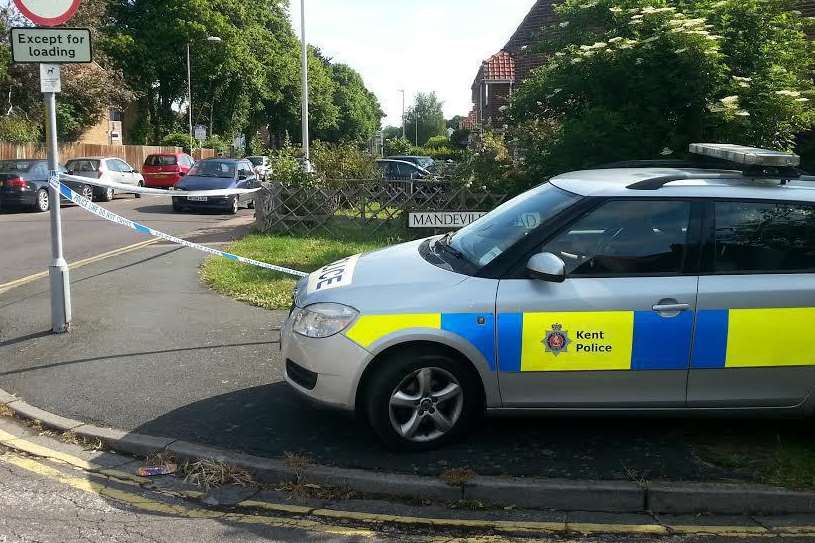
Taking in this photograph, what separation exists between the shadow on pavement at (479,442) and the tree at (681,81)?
5.56 metres

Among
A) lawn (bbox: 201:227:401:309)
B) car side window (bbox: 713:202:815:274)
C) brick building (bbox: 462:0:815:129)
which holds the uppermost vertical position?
brick building (bbox: 462:0:815:129)

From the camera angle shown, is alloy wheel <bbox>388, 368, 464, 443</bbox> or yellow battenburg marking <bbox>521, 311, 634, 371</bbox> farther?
alloy wheel <bbox>388, 368, 464, 443</bbox>

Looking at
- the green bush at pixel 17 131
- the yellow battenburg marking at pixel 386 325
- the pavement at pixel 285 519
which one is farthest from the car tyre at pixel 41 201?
the yellow battenburg marking at pixel 386 325

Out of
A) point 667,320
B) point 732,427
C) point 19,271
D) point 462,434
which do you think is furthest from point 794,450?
point 19,271

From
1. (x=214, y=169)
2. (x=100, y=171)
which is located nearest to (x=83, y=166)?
(x=100, y=171)

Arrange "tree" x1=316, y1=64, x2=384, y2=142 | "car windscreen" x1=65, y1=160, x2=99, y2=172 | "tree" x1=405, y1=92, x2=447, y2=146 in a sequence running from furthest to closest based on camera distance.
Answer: "tree" x1=405, y1=92, x2=447, y2=146 → "tree" x1=316, y1=64, x2=384, y2=142 → "car windscreen" x1=65, y1=160, x2=99, y2=172

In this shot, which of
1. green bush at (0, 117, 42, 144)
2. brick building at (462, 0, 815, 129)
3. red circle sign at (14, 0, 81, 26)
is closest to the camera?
red circle sign at (14, 0, 81, 26)

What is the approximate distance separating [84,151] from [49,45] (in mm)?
→ 33743

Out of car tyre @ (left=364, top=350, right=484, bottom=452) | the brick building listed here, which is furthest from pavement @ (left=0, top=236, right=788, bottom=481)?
the brick building

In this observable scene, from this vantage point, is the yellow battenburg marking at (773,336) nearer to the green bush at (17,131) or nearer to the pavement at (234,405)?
the pavement at (234,405)

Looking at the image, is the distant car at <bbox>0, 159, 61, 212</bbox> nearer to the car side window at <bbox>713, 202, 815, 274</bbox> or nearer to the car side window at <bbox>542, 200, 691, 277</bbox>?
the car side window at <bbox>542, 200, 691, 277</bbox>

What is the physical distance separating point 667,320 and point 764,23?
25.2 feet

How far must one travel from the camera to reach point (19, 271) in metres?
11.3

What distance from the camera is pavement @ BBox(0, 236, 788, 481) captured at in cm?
455
